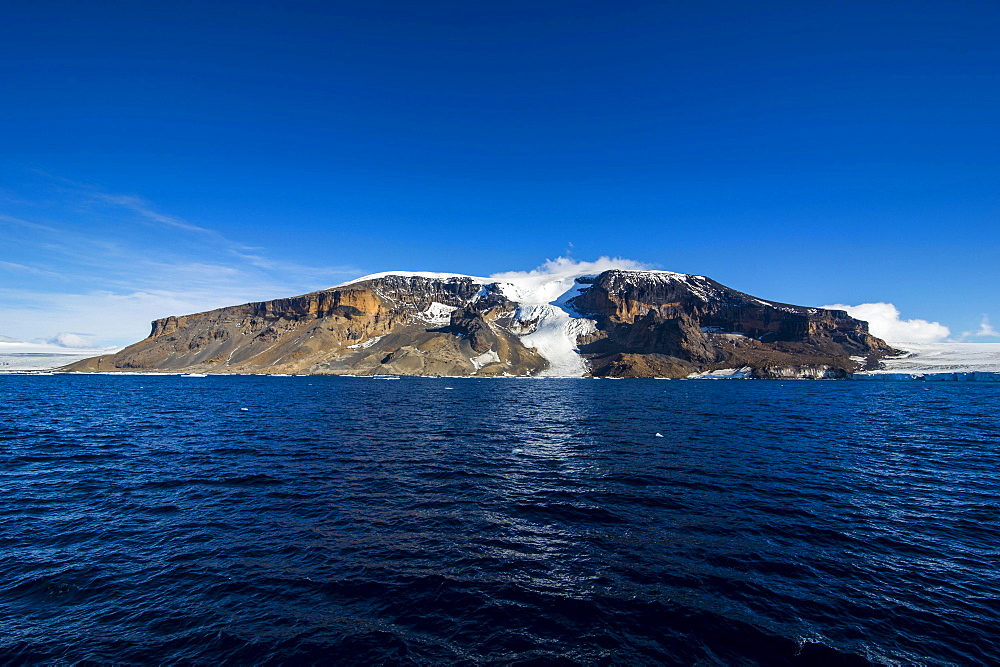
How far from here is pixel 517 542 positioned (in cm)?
1777

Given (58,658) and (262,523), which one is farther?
(262,523)

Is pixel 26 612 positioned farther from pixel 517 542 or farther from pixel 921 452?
pixel 921 452

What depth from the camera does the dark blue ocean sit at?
448 inches

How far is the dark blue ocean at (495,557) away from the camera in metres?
11.4

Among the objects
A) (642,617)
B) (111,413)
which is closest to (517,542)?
(642,617)

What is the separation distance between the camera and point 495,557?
1634 centimetres

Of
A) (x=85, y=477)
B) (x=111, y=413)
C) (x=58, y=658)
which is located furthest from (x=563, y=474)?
(x=111, y=413)

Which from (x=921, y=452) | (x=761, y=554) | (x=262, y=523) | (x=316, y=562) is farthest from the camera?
(x=921, y=452)

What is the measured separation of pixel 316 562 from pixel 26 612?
7742 millimetres

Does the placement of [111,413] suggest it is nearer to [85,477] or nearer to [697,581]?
[85,477]

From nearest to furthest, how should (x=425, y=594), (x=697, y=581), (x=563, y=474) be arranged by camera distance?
(x=425, y=594) < (x=697, y=581) < (x=563, y=474)

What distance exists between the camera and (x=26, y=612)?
12594 mm

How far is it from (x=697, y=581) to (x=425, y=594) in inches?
355

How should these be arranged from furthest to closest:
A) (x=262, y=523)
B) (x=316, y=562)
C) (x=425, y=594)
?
(x=262, y=523)
(x=316, y=562)
(x=425, y=594)
